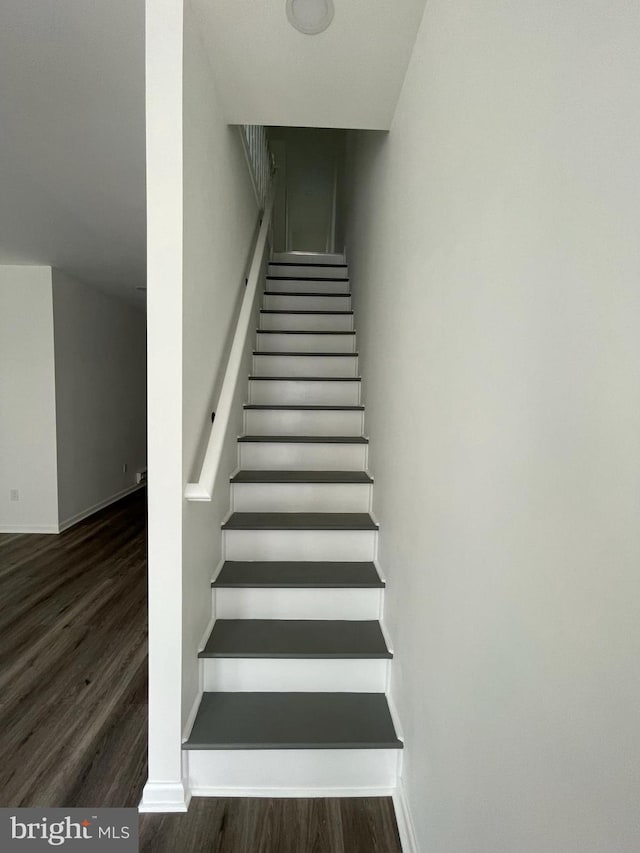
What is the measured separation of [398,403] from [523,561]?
1085 mm

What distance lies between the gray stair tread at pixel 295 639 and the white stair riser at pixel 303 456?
933 mm

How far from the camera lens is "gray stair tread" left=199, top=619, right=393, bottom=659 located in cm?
167

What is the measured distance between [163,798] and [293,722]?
1.53ft

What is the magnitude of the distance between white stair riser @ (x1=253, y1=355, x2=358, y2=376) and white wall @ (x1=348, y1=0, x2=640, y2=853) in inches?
71.1

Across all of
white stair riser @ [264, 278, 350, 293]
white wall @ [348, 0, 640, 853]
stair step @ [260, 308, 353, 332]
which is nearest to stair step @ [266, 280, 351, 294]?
white stair riser @ [264, 278, 350, 293]

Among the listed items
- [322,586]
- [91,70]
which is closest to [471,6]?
[91,70]

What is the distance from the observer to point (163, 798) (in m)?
1.45

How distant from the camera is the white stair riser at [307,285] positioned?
4.06 m

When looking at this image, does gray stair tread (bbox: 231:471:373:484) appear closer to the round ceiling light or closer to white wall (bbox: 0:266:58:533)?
the round ceiling light

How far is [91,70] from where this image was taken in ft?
5.58

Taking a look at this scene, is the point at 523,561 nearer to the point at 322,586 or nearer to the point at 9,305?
the point at 322,586

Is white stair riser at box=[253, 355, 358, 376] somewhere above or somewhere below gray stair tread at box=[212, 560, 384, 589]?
above

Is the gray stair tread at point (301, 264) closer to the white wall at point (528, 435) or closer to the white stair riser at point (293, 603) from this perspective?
the white wall at point (528, 435)

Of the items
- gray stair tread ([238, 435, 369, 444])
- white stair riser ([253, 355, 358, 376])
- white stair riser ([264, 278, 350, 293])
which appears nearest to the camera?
gray stair tread ([238, 435, 369, 444])
